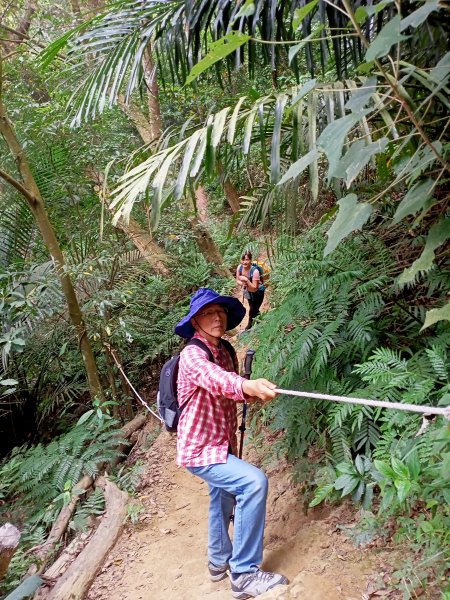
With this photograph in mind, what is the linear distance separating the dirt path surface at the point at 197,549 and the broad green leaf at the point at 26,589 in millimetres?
420

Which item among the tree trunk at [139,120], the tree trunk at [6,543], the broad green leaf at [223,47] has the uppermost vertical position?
the tree trunk at [139,120]

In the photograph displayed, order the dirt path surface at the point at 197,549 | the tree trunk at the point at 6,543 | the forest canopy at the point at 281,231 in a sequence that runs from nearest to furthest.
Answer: the forest canopy at the point at 281,231
the dirt path surface at the point at 197,549
the tree trunk at the point at 6,543

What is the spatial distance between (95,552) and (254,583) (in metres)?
1.64

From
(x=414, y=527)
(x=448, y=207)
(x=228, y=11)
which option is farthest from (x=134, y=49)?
(x=414, y=527)

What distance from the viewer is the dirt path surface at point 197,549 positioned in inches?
92.6

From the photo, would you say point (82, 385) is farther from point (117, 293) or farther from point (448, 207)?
point (448, 207)

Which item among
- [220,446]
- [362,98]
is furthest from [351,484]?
[362,98]

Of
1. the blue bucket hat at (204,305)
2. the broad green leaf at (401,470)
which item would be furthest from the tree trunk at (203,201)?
the broad green leaf at (401,470)

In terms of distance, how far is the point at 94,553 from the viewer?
365cm

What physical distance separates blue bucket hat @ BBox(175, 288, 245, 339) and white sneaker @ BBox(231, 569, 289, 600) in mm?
1335

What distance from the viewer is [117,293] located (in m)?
4.70

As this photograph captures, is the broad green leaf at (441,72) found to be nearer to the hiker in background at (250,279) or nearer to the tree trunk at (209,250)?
the hiker in background at (250,279)

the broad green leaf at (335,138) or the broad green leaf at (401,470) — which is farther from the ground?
the broad green leaf at (335,138)

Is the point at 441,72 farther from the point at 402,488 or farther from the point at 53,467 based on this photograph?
the point at 53,467
